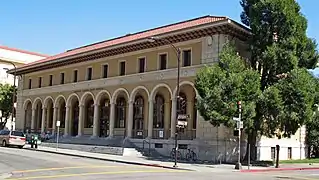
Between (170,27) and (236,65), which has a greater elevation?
(170,27)

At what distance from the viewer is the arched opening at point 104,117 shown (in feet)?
154

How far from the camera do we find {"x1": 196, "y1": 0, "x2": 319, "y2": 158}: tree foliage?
2961 centimetres

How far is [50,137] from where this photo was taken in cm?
5044

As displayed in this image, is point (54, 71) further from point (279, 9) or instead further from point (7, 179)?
point (7, 179)

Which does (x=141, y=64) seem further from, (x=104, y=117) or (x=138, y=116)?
(x=104, y=117)

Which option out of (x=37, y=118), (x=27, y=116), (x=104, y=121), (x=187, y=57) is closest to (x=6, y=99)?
(x=27, y=116)

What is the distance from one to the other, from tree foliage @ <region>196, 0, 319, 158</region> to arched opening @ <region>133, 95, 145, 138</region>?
1233cm

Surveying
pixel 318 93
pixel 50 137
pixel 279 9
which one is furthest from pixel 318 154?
pixel 50 137

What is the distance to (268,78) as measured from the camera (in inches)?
1293

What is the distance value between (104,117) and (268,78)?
20.4 m

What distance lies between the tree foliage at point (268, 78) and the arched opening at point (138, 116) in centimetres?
1233

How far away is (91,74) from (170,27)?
33.5 feet

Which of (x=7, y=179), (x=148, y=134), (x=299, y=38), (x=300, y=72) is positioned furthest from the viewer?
(x=148, y=134)

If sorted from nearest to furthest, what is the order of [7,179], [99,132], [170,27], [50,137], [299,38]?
[7,179] < [299,38] < [170,27] < [99,132] < [50,137]
